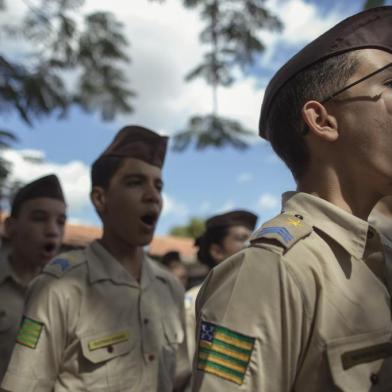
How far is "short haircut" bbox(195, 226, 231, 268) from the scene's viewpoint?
515 centimetres

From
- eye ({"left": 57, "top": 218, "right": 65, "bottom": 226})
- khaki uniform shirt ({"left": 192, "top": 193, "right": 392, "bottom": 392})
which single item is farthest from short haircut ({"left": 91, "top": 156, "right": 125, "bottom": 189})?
khaki uniform shirt ({"left": 192, "top": 193, "right": 392, "bottom": 392})

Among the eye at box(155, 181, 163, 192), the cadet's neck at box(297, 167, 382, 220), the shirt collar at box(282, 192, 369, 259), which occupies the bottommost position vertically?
the shirt collar at box(282, 192, 369, 259)

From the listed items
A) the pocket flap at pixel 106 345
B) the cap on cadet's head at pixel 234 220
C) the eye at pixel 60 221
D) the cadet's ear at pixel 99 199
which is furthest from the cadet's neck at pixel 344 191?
the cap on cadet's head at pixel 234 220

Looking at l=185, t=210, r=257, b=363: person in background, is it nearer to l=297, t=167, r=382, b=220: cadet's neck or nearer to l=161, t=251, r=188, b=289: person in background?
l=161, t=251, r=188, b=289: person in background

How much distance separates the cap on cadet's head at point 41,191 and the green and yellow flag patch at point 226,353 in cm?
310

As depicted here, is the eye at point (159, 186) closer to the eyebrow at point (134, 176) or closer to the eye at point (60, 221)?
the eyebrow at point (134, 176)

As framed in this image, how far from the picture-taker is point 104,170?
320 centimetres

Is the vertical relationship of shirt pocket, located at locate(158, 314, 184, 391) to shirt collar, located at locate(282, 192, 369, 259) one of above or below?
below

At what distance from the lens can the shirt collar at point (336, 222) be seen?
1.42 metres

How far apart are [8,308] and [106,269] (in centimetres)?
125

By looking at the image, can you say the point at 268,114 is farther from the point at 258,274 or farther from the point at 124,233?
the point at 124,233

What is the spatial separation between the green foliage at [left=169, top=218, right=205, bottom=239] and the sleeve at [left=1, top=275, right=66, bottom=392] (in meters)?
22.9

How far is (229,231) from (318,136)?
3.64 metres

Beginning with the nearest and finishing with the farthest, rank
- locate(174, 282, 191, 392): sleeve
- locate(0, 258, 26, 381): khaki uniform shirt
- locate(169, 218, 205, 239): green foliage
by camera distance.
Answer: locate(174, 282, 191, 392): sleeve → locate(0, 258, 26, 381): khaki uniform shirt → locate(169, 218, 205, 239): green foliage
